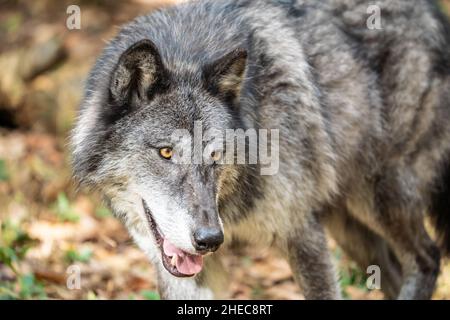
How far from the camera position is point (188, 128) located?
4430 mm

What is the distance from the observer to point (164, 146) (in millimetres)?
4387

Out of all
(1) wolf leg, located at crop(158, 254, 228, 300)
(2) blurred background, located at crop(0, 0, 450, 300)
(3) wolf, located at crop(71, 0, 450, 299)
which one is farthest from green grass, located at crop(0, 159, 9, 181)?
(1) wolf leg, located at crop(158, 254, 228, 300)

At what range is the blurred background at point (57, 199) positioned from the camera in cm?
627

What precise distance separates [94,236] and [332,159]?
2.98m

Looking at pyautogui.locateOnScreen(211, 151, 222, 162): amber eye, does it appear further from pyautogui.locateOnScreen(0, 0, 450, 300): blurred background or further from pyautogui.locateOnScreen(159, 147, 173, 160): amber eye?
pyautogui.locateOnScreen(0, 0, 450, 300): blurred background

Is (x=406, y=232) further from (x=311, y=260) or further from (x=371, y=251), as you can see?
(x=311, y=260)

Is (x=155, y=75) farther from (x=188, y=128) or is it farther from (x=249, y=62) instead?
(x=249, y=62)

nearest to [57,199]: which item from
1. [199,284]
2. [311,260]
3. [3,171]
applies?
[3,171]

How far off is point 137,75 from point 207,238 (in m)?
1.08

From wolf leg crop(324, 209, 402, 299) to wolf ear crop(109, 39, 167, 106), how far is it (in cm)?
245

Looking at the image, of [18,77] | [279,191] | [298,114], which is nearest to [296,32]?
[298,114]

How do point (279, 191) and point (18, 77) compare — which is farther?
point (18, 77)

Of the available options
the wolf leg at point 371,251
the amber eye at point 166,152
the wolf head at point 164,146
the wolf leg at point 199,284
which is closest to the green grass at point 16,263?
the wolf leg at point 199,284

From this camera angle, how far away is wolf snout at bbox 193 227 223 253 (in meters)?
4.12
